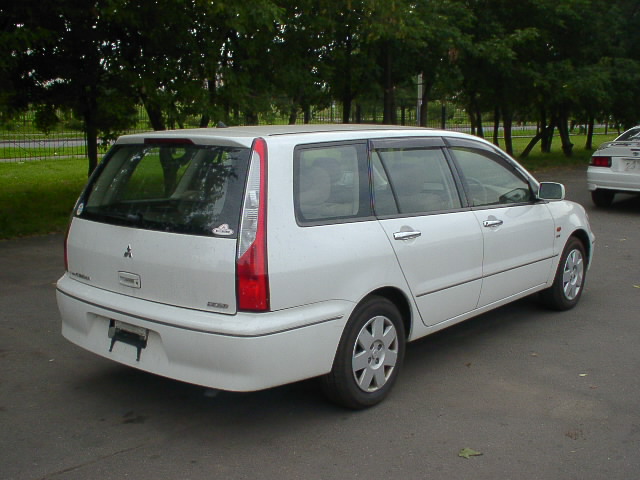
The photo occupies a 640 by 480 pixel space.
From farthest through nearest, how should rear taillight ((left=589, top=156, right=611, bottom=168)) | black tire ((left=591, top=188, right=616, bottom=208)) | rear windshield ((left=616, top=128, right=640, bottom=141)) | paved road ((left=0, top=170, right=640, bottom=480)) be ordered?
black tire ((left=591, top=188, right=616, bottom=208)) → rear windshield ((left=616, top=128, right=640, bottom=141)) → rear taillight ((left=589, top=156, right=611, bottom=168)) → paved road ((left=0, top=170, right=640, bottom=480))

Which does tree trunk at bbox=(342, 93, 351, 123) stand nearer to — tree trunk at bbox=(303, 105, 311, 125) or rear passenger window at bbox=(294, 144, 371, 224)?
tree trunk at bbox=(303, 105, 311, 125)

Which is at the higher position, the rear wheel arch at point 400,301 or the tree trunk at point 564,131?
the tree trunk at point 564,131

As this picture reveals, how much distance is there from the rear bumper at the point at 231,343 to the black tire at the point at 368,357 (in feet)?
0.44

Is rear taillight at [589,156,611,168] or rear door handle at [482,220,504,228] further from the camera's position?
rear taillight at [589,156,611,168]

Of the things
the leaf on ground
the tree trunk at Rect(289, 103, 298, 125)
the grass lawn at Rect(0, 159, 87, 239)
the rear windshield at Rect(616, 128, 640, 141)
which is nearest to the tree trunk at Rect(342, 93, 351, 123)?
the tree trunk at Rect(289, 103, 298, 125)

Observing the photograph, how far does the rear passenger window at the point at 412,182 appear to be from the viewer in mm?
4785

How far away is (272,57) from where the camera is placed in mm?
13586

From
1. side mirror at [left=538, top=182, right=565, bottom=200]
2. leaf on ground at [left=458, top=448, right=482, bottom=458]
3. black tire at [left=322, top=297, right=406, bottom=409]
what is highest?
side mirror at [left=538, top=182, right=565, bottom=200]

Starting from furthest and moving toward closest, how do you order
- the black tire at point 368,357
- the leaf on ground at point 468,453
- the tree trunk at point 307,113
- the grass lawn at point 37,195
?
the tree trunk at point 307,113
the grass lawn at point 37,195
the black tire at point 368,357
the leaf on ground at point 468,453

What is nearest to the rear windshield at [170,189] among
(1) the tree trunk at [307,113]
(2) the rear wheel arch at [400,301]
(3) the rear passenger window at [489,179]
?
(2) the rear wheel arch at [400,301]

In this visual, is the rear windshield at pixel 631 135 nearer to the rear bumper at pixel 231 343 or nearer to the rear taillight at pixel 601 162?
the rear taillight at pixel 601 162

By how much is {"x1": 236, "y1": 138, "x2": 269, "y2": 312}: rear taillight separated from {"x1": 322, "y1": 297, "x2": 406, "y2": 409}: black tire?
2.19ft

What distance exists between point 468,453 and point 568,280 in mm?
3141

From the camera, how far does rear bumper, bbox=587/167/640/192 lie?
12586 millimetres
